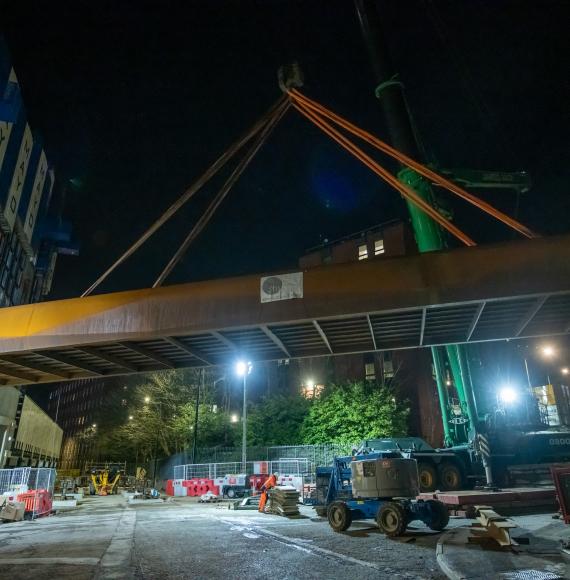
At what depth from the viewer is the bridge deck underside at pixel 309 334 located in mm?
5344

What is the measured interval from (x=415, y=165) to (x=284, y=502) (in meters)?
11.6

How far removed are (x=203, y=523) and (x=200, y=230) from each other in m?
9.22

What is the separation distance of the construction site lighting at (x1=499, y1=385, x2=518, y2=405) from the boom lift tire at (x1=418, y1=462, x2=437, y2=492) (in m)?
4.32

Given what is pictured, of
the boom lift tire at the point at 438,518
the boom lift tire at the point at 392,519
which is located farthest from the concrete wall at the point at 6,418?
the boom lift tire at the point at 438,518

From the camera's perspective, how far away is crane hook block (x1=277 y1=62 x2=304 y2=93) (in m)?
8.62

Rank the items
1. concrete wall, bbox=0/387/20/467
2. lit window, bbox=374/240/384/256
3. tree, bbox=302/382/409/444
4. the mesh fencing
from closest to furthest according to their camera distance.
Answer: the mesh fencing
concrete wall, bbox=0/387/20/467
tree, bbox=302/382/409/444
lit window, bbox=374/240/384/256

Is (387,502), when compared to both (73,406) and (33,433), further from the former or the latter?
(73,406)

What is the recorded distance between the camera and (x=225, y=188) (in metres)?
8.07

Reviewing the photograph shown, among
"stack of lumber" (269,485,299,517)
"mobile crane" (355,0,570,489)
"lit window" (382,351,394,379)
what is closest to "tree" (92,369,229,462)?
"lit window" (382,351,394,379)

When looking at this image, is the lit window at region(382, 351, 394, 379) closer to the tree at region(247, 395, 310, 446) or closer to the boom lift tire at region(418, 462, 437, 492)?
the tree at region(247, 395, 310, 446)

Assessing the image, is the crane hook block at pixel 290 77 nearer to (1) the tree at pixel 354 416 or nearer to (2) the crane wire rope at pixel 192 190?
(2) the crane wire rope at pixel 192 190

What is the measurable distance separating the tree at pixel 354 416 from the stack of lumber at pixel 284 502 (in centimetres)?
1525

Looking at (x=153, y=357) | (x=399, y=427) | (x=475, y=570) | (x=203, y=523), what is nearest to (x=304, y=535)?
(x=203, y=523)

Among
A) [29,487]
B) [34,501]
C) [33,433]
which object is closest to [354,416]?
[29,487]
